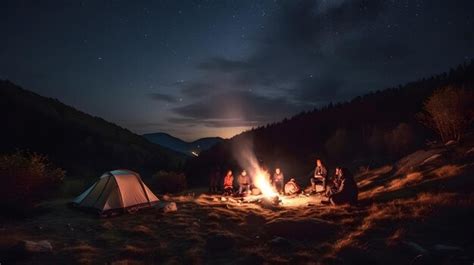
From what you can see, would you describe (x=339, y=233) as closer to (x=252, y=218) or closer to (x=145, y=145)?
(x=252, y=218)

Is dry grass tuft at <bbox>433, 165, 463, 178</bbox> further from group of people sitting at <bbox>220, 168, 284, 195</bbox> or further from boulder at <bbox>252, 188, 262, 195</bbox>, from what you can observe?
boulder at <bbox>252, 188, 262, 195</bbox>

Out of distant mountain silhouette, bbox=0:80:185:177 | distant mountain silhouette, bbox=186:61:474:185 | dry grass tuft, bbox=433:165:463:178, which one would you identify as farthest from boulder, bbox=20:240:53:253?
distant mountain silhouette, bbox=0:80:185:177

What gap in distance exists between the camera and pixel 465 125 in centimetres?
1741

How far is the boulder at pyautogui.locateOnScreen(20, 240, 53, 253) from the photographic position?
6.46 metres

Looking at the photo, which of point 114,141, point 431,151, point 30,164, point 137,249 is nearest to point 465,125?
point 431,151

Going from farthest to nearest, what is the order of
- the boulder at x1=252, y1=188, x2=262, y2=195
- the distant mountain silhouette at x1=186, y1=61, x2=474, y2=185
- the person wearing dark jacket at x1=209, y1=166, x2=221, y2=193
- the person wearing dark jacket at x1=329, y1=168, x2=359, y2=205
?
the distant mountain silhouette at x1=186, y1=61, x2=474, y2=185 < the person wearing dark jacket at x1=209, y1=166, x2=221, y2=193 < the boulder at x1=252, y1=188, x2=262, y2=195 < the person wearing dark jacket at x1=329, y1=168, x2=359, y2=205

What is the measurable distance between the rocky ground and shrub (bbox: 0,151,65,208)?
2.91ft

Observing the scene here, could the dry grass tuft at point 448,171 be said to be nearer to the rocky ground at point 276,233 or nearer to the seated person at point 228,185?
the rocky ground at point 276,233

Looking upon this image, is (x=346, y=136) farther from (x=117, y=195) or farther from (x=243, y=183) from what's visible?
(x=117, y=195)

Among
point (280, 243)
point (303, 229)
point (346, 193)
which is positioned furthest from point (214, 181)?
point (280, 243)

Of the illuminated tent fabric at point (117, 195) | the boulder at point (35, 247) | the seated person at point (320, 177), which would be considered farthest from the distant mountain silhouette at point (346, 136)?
the boulder at point (35, 247)

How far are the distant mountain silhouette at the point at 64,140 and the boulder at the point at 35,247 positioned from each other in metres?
49.1

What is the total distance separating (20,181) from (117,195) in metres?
3.38

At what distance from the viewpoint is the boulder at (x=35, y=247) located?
6455mm
